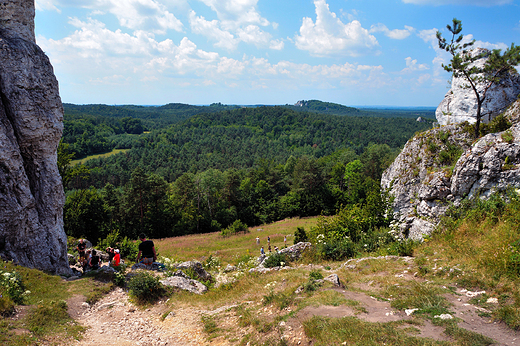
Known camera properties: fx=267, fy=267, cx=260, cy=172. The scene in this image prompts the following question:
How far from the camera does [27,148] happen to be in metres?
11.5

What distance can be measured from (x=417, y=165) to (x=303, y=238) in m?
9.88

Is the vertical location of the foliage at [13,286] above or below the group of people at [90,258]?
above

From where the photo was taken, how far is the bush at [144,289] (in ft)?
30.3

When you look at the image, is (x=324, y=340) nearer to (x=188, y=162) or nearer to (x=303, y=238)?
(x=303, y=238)

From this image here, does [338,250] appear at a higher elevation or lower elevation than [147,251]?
lower

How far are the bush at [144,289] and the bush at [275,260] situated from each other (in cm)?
592

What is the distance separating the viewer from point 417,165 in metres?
16.6

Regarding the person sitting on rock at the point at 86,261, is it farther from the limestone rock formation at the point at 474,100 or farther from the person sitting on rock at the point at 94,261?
the limestone rock formation at the point at 474,100

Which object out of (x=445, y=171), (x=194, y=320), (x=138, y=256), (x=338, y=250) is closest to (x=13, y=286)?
(x=138, y=256)

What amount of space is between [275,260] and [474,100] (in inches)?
606

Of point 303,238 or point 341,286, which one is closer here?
point 341,286

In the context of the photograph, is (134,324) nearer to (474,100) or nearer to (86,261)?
(86,261)

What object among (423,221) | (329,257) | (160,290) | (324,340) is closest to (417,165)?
(423,221)

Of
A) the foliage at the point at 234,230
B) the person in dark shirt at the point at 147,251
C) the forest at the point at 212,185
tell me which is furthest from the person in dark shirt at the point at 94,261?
the foliage at the point at 234,230
